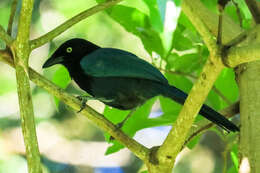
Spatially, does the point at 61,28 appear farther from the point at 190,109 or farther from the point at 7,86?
the point at 7,86

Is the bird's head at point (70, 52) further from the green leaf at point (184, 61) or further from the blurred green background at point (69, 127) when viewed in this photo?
the blurred green background at point (69, 127)

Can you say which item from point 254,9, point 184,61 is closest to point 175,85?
point 184,61

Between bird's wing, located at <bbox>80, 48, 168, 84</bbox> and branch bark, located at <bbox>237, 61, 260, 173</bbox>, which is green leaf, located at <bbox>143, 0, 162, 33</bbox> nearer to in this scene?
branch bark, located at <bbox>237, 61, 260, 173</bbox>

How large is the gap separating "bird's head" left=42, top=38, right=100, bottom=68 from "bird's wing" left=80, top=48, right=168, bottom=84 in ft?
0.75

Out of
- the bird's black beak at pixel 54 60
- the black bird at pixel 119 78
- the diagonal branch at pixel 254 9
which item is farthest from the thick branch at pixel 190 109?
the bird's black beak at pixel 54 60

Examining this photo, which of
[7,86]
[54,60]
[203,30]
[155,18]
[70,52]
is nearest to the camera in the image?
[155,18]

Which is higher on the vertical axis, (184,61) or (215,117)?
(184,61)

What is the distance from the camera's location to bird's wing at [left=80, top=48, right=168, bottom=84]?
334 centimetres

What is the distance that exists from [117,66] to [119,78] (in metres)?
0.10

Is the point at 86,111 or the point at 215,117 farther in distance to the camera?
the point at 215,117

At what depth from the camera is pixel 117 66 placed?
11.6ft

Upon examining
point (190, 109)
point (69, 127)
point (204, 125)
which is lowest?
point (69, 127)

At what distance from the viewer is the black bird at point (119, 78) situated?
332 centimetres

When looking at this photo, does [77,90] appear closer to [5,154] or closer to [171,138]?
[5,154]
